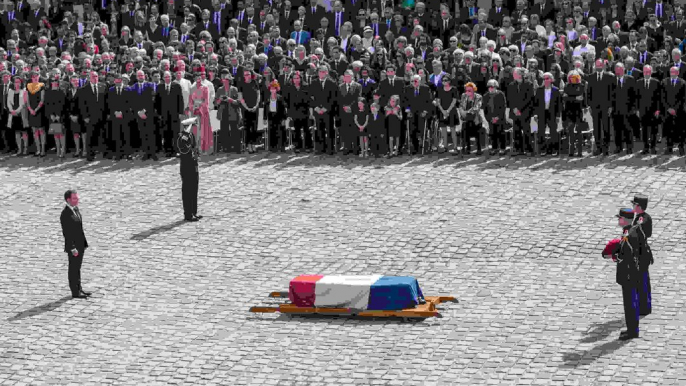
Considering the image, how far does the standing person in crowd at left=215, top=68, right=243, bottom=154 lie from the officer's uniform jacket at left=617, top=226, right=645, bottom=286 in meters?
12.7

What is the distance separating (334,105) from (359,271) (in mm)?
8414

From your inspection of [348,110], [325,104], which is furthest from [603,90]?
[325,104]

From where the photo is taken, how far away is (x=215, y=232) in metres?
24.2

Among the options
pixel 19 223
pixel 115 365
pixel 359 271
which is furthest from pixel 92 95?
pixel 115 365

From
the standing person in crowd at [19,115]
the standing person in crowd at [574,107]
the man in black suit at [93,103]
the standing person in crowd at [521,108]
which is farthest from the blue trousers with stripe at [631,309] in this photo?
the standing person in crowd at [19,115]

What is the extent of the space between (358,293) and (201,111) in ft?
37.4

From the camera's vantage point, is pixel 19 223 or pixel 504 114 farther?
pixel 504 114

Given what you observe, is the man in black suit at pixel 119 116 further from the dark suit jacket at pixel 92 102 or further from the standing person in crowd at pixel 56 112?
the standing person in crowd at pixel 56 112

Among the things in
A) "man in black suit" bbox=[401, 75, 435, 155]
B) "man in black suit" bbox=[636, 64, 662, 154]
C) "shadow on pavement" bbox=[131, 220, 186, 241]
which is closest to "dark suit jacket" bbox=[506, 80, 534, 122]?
"man in black suit" bbox=[401, 75, 435, 155]

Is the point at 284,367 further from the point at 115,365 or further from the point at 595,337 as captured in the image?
the point at 595,337

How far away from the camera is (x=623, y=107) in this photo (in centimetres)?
2875

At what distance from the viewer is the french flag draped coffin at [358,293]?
19.5 metres

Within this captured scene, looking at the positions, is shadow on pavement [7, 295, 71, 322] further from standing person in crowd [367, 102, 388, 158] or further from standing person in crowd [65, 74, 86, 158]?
standing person in crowd [65, 74, 86, 158]

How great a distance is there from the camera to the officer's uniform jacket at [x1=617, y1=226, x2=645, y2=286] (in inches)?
726
